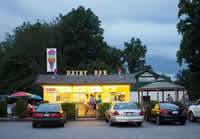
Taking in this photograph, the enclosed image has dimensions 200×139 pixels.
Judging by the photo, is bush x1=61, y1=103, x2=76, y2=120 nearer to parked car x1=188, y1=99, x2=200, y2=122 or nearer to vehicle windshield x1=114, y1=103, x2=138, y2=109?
vehicle windshield x1=114, y1=103, x2=138, y2=109

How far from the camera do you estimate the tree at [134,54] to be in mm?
88938

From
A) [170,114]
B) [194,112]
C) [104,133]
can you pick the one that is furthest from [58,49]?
[104,133]

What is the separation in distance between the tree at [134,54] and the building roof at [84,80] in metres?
57.7

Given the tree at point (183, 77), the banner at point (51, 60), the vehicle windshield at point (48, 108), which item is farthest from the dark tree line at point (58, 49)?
the vehicle windshield at point (48, 108)

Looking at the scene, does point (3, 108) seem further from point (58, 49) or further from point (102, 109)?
point (58, 49)

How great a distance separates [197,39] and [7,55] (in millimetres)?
31407

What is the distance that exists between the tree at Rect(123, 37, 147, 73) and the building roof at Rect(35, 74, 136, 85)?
57715 mm

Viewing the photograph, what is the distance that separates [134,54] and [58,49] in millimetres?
31300

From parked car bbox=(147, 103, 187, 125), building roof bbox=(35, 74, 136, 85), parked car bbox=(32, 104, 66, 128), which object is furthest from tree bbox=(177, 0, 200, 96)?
parked car bbox=(32, 104, 66, 128)

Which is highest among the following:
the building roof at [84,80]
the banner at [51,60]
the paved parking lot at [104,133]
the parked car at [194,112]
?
the banner at [51,60]

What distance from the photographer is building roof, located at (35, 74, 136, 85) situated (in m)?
29.5

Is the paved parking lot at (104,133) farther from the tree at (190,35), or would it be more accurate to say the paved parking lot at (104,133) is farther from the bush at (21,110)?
the tree at (190,35)

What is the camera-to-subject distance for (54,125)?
21.0 metres

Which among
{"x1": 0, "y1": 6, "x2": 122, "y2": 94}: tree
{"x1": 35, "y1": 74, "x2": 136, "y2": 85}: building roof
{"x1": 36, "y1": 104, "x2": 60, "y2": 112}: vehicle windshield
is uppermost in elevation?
{"x1": 0, "y1": 6, "x2": 122, "y2": 94}: tree
